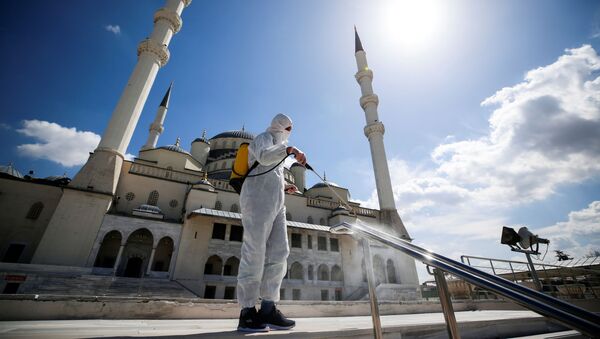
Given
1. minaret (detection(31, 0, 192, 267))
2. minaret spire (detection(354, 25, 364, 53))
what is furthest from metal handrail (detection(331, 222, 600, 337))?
minaret spire (detection(354, 25, 364, 53))

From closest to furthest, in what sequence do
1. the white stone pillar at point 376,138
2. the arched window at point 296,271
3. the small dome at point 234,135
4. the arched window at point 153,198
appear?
the arched window at point 153,198 < the arched window at point 296,271 < the white stone pillar at point 376,138 < the small dome at point 234,135

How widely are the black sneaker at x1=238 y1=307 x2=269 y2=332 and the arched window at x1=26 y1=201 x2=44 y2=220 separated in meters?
19.9

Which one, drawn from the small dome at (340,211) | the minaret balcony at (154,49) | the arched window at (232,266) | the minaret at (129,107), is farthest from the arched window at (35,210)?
the small dome at (340,211)

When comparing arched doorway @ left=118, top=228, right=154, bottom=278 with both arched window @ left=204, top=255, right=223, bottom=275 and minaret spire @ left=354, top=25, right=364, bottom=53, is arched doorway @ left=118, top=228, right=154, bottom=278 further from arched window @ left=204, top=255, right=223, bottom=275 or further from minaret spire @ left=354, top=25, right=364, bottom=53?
minaret spire @ left=354, top=25, right=364, bottom=53

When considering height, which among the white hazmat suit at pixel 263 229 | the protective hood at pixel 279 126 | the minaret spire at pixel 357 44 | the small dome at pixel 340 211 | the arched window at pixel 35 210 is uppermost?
the minaret spire at pixel 357 44

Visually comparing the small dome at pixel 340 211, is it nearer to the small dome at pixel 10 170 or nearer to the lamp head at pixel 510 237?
the lamp head at pixel 510 237

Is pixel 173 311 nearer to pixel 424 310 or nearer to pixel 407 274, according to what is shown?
pixel 424 310

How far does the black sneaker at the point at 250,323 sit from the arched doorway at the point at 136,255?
55.6 ft

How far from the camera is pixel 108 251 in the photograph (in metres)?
15.5

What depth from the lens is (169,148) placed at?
834 inches

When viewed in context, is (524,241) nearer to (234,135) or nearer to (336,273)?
(336,273)

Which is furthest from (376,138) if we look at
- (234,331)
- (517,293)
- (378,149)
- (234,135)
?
(517,293)

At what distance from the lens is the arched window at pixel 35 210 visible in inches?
563

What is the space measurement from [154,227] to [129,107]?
26.9 feet
